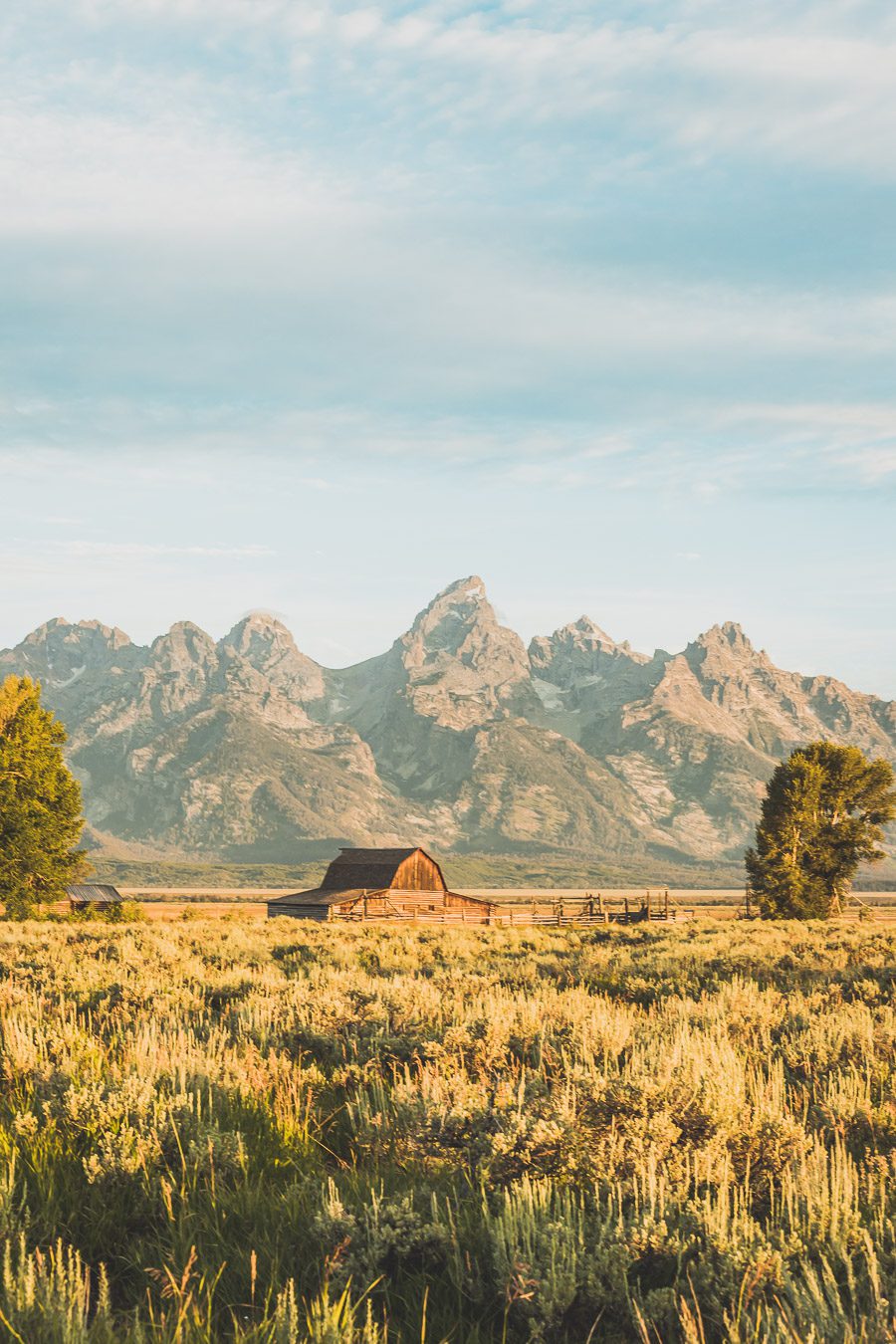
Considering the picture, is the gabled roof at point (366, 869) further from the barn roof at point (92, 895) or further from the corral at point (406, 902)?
the barn roof at point (92, 895)

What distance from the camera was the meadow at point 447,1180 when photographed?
408 cm

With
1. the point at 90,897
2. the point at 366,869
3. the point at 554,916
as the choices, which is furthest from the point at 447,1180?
the point at 366,869

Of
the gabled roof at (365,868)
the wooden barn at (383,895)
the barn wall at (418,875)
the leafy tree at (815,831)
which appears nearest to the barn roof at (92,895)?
the wooden barn at (383,895)

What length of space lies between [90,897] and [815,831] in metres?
42.0

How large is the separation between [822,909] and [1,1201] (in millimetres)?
54138

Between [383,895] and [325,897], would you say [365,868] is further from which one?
[325,897]

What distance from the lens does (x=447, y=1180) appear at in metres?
5.75

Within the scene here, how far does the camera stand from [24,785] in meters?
45.3

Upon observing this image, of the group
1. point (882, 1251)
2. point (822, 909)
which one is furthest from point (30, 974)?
point (822, 909)

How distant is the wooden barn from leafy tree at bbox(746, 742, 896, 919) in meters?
21.5

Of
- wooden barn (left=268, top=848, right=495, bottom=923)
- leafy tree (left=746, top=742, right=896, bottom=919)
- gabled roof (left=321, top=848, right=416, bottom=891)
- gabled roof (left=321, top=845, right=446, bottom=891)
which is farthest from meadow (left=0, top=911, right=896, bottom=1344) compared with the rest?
gabled roof (left=321, top=848, right=416, bottom=891)

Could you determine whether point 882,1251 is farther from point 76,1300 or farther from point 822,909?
point 822,909

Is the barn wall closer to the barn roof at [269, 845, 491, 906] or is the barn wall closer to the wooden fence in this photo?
the barn roof at [269, 845, 491, 906]

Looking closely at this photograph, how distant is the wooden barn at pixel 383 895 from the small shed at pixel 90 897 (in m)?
10.1
